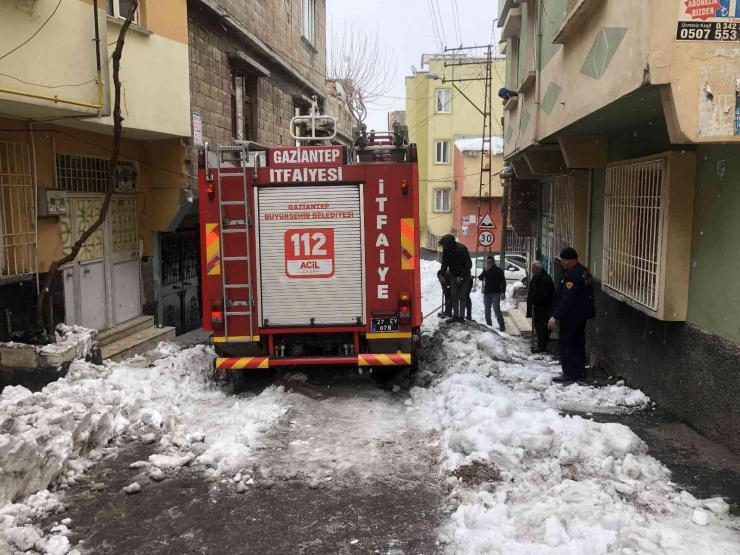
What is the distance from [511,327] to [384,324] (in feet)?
20.9

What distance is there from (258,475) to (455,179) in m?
29.7

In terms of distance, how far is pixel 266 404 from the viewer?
6.27 m

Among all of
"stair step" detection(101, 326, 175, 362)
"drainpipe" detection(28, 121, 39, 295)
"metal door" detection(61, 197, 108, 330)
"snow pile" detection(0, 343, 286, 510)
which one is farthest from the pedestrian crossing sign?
"drainpipe" detection(28, 121, 39, 295)

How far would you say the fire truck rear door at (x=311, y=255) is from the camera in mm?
6742

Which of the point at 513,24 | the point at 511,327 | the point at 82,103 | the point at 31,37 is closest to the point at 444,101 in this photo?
the point at 513,24

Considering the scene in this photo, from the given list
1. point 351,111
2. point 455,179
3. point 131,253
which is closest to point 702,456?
point 131,253

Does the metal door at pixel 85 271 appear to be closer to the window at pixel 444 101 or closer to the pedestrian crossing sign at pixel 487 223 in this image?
the pedestrian crossing sign at pixel 487 223

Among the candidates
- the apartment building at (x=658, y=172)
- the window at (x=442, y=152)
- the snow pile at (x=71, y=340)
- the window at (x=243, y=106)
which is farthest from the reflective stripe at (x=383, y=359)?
the window at (x=442, y=152)

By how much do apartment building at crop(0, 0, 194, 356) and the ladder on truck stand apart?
183 centimetres

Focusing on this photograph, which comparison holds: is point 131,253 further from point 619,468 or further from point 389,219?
point 619,468

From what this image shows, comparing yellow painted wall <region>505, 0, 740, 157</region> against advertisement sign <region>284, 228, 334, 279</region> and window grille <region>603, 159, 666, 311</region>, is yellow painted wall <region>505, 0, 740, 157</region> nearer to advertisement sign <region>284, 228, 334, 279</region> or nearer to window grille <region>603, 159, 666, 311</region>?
window grille <region>603, 159, 666, 311</region>

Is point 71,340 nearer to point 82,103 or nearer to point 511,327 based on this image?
point 82,103

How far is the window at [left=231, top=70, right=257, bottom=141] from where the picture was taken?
496 inches

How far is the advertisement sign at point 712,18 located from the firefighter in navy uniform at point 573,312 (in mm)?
3616
